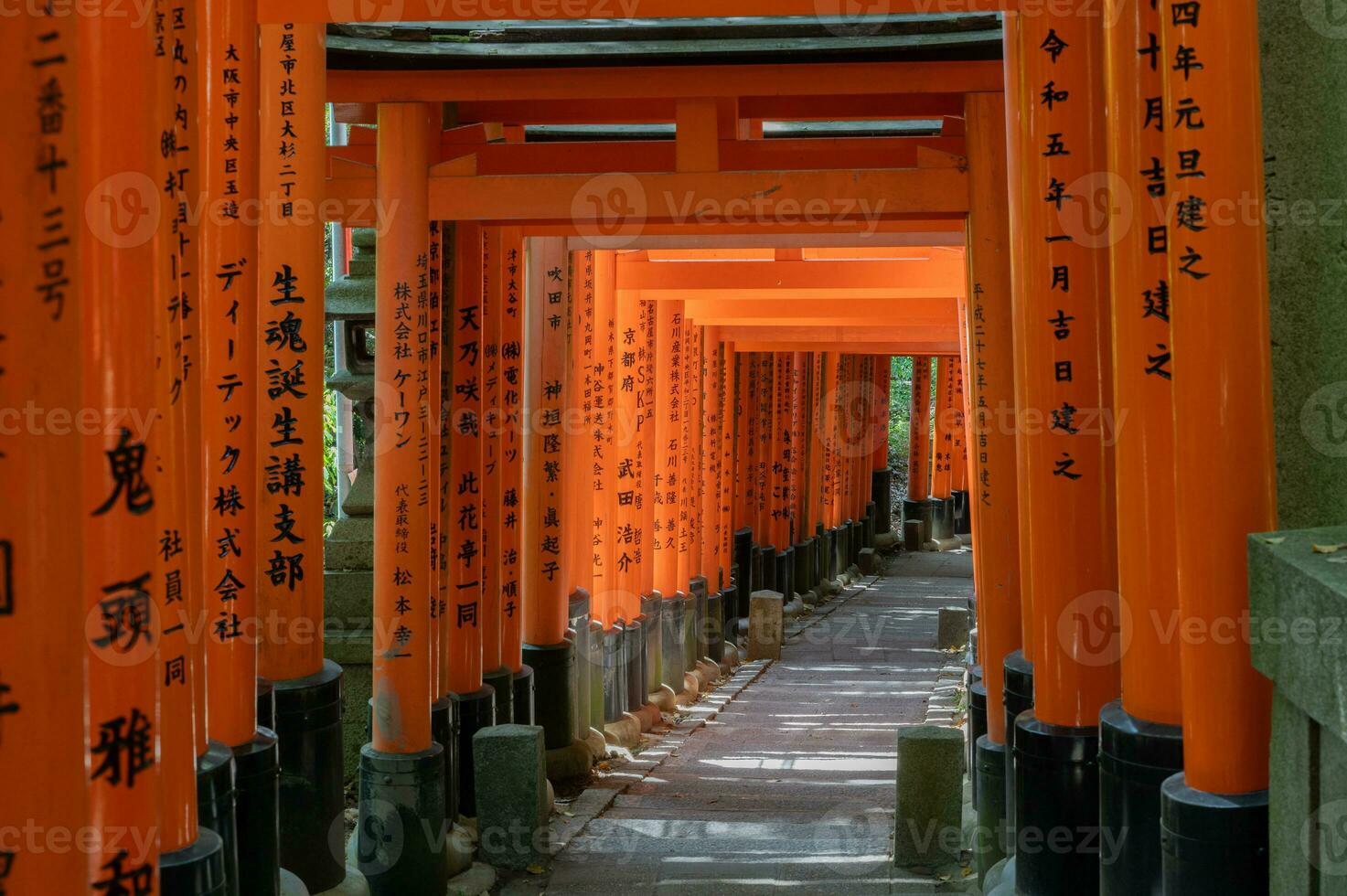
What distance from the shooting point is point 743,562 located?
1980 centimetres

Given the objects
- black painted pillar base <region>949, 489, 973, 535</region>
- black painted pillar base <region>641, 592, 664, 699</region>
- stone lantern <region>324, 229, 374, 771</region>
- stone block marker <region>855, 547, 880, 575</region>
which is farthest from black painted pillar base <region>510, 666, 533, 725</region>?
black painted pillar base <region>949, 489, 973, 535</region>

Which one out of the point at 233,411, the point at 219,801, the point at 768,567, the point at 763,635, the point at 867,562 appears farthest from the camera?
the point at 867,562

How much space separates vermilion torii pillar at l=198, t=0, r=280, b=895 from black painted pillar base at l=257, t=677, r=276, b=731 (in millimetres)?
499

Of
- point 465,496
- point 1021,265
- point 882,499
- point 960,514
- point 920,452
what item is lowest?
point 960,514

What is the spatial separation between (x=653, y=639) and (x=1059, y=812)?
A: 8.85m

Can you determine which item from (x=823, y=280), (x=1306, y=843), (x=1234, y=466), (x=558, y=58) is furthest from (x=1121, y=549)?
(x=823, y=280)

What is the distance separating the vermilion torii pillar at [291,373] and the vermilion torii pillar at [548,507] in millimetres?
3849

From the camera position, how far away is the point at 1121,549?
378 cm

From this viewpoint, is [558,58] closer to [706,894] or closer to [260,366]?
[260,366]

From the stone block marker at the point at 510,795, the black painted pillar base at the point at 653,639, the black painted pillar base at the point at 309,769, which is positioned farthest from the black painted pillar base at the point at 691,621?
the black painted pillar base at the point at 309,769

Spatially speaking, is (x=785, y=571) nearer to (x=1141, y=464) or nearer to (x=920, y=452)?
(x=920, y=452)

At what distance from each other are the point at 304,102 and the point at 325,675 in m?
2.22

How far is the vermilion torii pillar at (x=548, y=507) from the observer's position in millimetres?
9359

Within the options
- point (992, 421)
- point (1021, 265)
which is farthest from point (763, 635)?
point (1021, 265)
